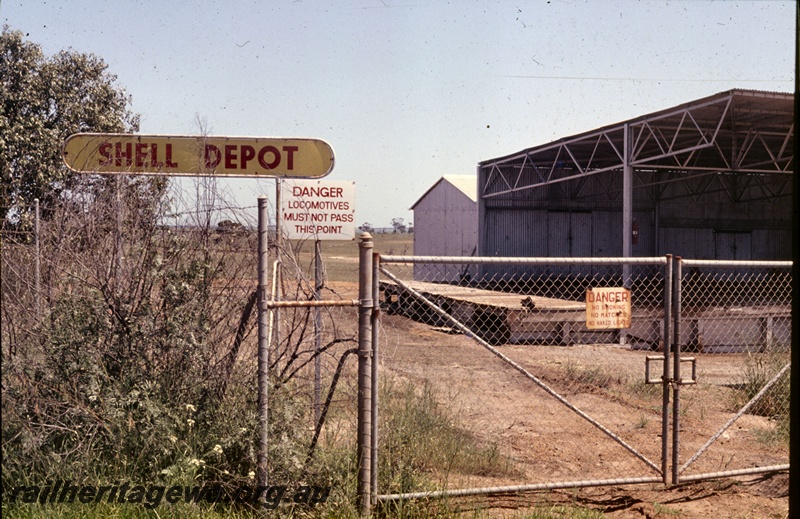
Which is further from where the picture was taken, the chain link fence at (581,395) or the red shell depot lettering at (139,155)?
the red shell depot lettering at (139,155)

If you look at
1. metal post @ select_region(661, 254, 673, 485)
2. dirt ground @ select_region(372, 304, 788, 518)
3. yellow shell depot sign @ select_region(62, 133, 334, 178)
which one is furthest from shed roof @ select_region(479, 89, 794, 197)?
yellow shell depot sign @ select_region(62, 133, 334, 178)

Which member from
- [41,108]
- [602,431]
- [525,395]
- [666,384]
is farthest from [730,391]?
[41,108]

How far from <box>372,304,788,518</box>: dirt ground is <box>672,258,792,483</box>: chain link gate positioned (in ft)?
0.12

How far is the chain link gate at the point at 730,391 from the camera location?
5680 mm

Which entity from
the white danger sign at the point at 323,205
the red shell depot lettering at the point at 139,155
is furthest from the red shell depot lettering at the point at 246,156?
the red shell depot lettering at the point at 139,155

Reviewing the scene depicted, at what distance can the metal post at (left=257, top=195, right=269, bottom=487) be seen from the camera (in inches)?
178

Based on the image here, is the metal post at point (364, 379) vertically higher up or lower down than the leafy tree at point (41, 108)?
lower down

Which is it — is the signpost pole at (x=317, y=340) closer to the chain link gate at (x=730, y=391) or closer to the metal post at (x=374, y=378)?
the metal post at (x=374, y=378)

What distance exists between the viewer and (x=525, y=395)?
10.1 meters

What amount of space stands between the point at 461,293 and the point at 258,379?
14641mm

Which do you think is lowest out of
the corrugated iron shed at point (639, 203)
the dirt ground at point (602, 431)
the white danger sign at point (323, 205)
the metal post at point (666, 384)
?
the dirt ground at point (602, 431)

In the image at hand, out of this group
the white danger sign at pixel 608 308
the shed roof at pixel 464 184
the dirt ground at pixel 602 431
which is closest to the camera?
the dirt ground at pixel 602 431

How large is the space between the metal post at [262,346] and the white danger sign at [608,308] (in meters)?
2.52
